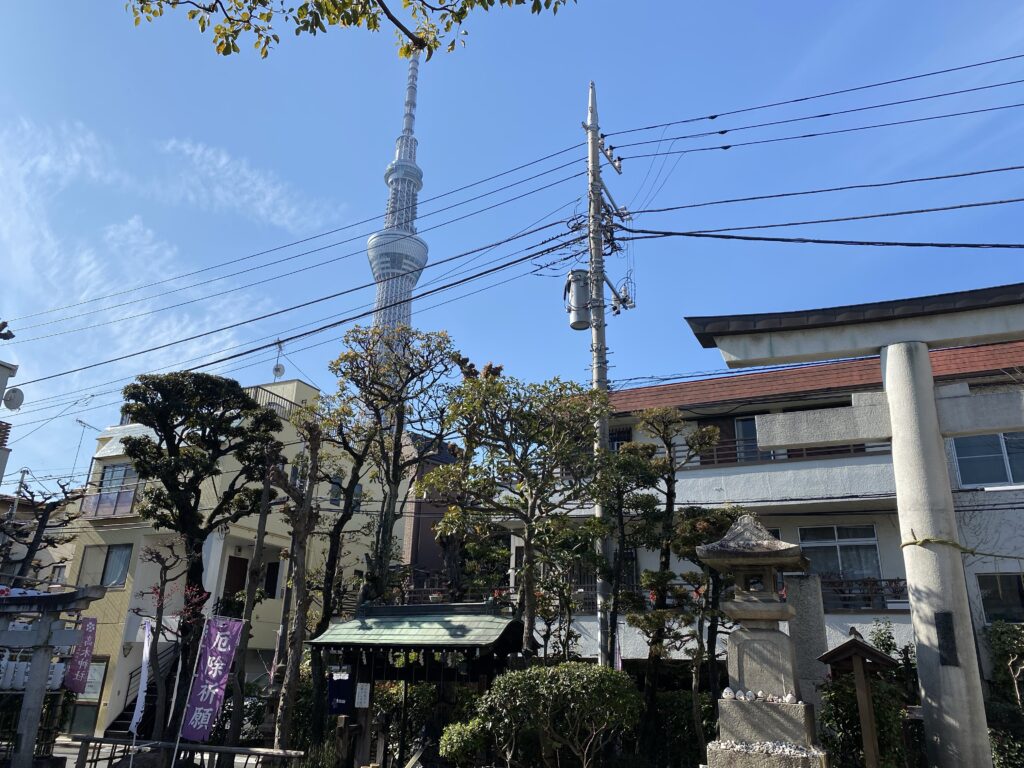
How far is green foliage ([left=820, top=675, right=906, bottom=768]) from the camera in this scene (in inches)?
458

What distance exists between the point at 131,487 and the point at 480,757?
802 inches

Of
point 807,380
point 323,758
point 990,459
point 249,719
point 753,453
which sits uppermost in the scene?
point 807,380

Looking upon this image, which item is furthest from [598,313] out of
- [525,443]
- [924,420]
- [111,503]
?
[111,503]

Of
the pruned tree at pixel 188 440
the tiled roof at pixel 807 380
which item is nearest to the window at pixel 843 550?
the tiled roof at pixel 807 380

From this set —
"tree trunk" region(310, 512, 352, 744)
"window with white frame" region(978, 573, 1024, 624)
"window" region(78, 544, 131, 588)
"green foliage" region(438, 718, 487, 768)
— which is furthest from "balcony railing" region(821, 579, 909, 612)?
"window" region(78, 544, 131, 588)

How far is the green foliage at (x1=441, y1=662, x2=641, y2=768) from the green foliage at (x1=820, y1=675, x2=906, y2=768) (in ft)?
10.9

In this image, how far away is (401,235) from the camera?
117 meters

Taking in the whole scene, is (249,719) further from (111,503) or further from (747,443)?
(747,443)

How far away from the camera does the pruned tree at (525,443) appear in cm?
1468

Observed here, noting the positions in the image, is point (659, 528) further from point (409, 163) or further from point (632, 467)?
point (409, 163)

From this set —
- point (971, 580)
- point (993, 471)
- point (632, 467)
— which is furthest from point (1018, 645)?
point (632, 467)

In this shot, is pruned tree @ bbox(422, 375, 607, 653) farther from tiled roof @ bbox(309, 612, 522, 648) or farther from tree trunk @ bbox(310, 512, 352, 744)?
tree trunk @ bbox(310, 512, 352, 744)

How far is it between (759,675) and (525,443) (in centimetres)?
643

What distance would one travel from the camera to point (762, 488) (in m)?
20.0
